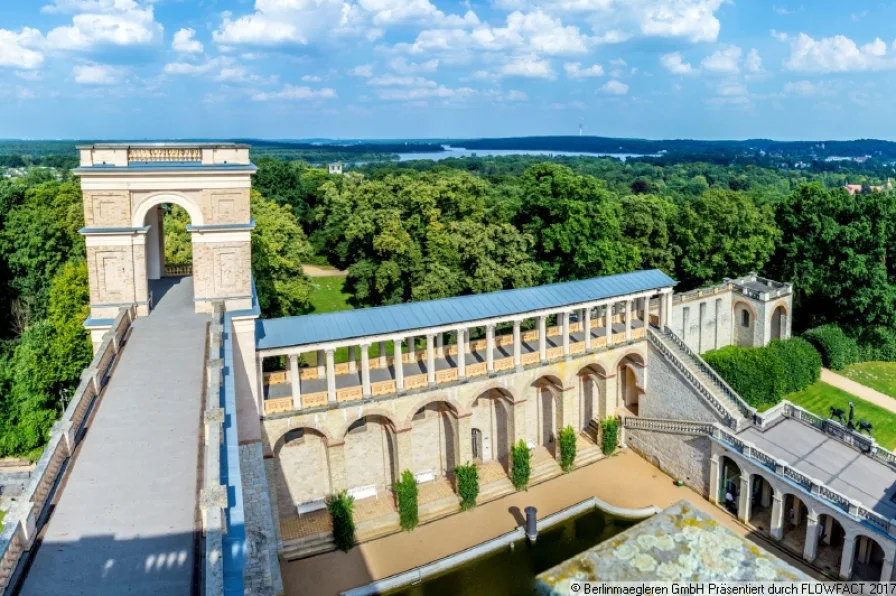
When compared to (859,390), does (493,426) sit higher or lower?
higher

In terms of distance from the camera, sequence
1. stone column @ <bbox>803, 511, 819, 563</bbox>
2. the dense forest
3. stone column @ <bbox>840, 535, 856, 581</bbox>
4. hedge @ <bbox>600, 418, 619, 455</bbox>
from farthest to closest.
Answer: the dense forest → hedge @ <bbox>600, 418, 619, 455</bbox> → stone column @ <bbox>803, 511, 819, 563</bbox> → stone column @ <bbox>840, 535, 856, 581</bbox>

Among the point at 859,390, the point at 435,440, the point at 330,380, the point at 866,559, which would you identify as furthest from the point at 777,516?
the point at 330,380

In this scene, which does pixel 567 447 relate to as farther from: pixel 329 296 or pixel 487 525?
pixel 329 296

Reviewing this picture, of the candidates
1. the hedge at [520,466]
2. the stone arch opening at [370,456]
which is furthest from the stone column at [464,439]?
the stone arch opening at [370,456]

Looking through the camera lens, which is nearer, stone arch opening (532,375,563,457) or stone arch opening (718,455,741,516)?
stone arch opening (718,455,741,516)

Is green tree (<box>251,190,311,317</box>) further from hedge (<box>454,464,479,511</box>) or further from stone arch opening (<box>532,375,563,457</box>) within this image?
hedge (<box>454,464,479,511</box>)

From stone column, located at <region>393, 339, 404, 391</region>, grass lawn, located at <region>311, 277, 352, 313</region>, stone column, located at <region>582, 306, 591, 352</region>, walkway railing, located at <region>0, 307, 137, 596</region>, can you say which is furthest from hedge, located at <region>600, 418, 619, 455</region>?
walkway railing, located at <region>0, 307, 137, 596</region>
